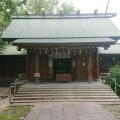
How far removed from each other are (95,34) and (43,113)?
36.1 feet

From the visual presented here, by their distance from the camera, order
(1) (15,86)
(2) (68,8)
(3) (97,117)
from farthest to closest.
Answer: (2) (68,8) < (1) (15,86) < (3) (97,117)

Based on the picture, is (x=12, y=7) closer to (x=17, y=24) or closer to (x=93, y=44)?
(x=93, y=44)

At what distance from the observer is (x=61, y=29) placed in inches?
800

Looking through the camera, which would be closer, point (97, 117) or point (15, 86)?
point (97, 117)

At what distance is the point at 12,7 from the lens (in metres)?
13.4

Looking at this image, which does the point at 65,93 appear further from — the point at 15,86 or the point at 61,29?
the point at 61,29

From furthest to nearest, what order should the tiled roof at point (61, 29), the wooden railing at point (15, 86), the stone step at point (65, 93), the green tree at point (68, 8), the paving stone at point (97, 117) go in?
the green tree at point (68, 8) < the tiled roof at point (61, 29) < the stone step at point (65, 93) < the wooden railing at point (15, 86) < the paving stone at point (97, 117)

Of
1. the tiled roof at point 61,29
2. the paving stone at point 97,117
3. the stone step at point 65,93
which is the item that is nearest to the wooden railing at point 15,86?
the stone step at point 65,93

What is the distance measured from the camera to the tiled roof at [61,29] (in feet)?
60.2

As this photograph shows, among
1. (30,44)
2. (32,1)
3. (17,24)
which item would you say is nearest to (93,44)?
(30,44)

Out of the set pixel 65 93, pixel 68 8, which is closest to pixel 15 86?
pixel 65 93

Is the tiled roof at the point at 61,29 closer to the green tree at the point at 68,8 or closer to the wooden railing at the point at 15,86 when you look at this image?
the wooden railing at the point at 15,86

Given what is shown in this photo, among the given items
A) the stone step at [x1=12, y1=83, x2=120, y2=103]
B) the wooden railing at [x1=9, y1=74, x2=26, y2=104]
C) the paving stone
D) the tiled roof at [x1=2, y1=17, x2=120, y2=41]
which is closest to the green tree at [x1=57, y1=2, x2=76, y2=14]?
the tiled roof at [x1=2, y1=17, x2=120, y2=41]

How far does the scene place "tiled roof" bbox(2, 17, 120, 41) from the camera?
18359 millimetres
